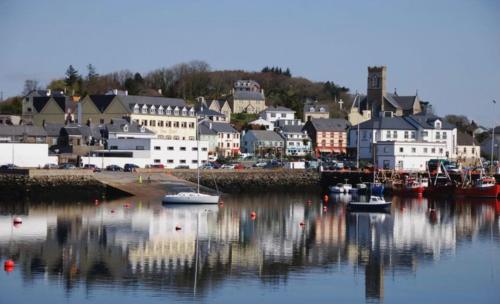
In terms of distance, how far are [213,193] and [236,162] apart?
25.0m

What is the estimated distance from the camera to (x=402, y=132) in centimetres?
10156

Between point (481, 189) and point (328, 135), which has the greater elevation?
point (328, 135)

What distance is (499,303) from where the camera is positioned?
30.1m

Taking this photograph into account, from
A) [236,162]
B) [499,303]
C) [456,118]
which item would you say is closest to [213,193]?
[236,162]

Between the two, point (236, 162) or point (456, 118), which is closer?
point (236, 162)

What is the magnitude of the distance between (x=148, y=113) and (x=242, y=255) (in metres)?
63.4

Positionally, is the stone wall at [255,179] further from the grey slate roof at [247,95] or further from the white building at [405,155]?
the grey slate roof at [247,95]

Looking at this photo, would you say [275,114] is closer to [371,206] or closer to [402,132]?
[402,132]

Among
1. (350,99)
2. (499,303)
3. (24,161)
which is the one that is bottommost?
(499,303)

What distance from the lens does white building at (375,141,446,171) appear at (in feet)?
302

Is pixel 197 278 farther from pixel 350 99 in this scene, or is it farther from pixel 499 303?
pixel 350 99

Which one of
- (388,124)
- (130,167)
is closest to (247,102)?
(388,124)

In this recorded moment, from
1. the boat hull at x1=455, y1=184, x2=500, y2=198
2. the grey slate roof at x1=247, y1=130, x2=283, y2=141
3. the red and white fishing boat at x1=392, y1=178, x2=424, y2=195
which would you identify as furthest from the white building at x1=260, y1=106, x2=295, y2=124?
the boat hull at x1=455, y1=184, x2=500, y2=198

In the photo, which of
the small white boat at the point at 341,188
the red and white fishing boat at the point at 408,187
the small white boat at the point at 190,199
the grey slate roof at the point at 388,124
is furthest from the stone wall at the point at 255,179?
the grey slate roof at the point at 388,124
